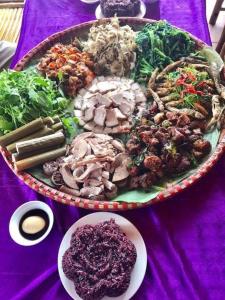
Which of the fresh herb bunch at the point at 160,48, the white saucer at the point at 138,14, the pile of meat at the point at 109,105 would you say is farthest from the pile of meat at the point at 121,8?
the pile of meat at the point at 109,105

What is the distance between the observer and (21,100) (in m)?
2.31

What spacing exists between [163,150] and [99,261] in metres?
0.79

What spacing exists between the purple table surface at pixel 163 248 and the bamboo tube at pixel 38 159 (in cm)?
14

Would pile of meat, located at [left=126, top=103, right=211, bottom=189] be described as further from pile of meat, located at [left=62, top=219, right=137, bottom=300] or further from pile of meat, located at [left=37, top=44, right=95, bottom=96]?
pile of meat, located at [left=37, top=44, right=95, bottom=96]

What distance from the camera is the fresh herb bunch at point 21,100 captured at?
7.52ft

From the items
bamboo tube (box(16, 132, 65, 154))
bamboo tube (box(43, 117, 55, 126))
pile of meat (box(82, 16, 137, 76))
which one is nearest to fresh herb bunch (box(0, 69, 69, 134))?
bamboo tube (box(43, 117, 55, 126))

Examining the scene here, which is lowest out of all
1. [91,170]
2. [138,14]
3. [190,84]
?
[91,170]

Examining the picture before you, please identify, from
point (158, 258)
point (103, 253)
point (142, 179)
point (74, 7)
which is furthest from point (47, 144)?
point (74, 7)

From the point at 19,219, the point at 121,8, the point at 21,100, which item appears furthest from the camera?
the point at 121,8

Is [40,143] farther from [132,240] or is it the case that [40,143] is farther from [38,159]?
[132,240]

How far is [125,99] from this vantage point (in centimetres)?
257

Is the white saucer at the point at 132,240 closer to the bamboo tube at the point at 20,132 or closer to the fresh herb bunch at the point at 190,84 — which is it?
the bamboo tube at the point at 20,132

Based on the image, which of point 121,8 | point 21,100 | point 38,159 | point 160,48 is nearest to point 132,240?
point 38,159

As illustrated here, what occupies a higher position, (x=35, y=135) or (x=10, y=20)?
(x=10, y=20)
